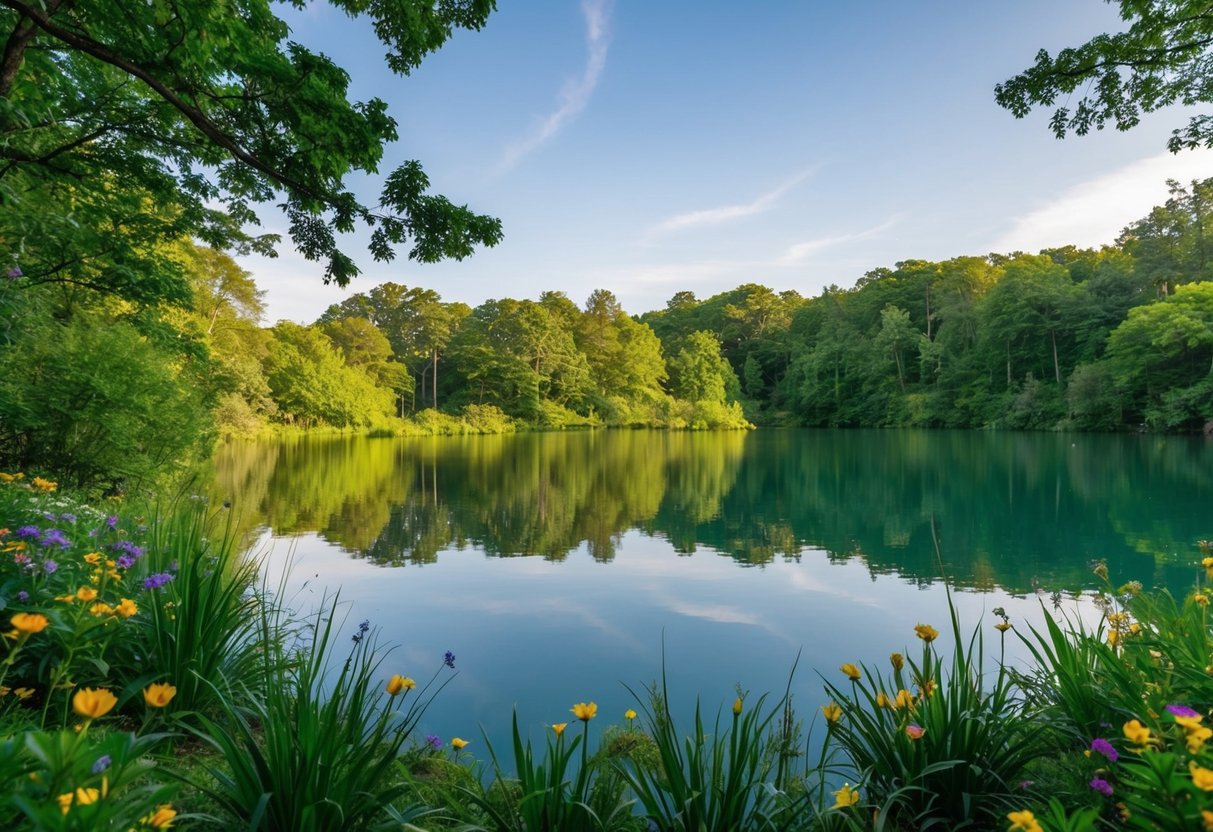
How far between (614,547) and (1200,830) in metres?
7.14

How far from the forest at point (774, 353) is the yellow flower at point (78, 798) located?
8060 millimetres

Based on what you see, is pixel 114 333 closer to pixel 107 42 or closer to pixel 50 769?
pixel 107 42

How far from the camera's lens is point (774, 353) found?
167 ft

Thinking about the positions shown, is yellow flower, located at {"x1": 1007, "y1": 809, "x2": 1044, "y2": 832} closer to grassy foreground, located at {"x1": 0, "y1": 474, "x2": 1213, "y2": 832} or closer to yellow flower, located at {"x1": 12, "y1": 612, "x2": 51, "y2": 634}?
grassy foreground, located at {"x1": 0, "y1": 474, "x2": 1213, "y2": 832}

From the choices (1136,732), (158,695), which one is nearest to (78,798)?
(158,695)

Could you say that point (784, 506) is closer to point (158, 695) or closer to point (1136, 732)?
point (1136, 732)

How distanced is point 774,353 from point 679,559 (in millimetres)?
45611

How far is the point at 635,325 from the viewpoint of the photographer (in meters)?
45.2

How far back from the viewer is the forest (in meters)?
26.4

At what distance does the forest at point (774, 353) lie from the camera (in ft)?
86.7

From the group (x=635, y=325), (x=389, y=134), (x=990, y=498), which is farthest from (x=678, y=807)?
→ (x=635, y=325)

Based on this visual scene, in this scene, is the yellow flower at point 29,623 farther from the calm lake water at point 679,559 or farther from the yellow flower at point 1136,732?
the calm lake water at point 679,559

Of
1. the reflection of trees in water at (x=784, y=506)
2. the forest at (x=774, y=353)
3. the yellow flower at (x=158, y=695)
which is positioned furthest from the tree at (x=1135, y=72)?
the forest at (x=774, y=353)

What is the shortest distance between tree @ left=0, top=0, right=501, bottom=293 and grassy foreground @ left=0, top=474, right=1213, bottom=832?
6.82 feet
